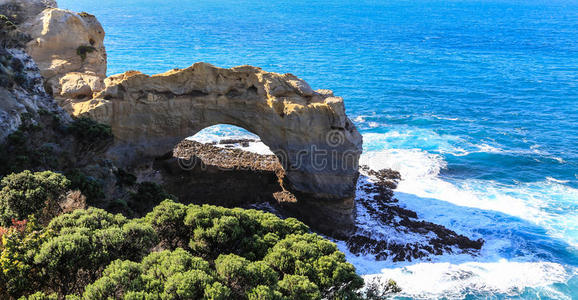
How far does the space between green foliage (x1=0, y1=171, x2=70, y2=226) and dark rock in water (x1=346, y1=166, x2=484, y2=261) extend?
18220 millimetres

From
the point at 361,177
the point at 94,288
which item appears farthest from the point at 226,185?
the point at 94,288

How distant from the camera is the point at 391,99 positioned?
199 feet

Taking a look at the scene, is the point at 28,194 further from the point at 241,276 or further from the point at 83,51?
the point at 83,51

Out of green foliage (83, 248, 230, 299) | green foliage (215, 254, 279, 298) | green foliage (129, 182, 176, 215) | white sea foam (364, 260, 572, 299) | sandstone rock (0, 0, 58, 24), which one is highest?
sandstone rock (0, 0, 58, 24)

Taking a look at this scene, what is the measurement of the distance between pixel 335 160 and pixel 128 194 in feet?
42.9

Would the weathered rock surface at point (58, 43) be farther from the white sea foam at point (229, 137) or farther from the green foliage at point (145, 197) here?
the white sea foam at point (229, 137)

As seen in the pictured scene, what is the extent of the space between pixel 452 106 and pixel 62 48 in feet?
151

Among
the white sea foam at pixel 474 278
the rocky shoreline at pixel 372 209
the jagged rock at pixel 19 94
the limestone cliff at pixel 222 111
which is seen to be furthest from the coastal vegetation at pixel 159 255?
the rocky shoreline at pixel 372 209

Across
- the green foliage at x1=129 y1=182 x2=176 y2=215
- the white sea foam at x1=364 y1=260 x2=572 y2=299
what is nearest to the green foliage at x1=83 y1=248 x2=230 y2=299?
the green foliage at x1=129 y1=182 x2=176 y2=215

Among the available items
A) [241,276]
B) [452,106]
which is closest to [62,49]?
[241,276]

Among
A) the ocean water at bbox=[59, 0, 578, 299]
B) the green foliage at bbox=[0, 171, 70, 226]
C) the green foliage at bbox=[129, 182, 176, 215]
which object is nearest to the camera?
the green foliage at bbox=[0, 171, 70, 226]

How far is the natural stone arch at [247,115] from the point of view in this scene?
2852 centimetres

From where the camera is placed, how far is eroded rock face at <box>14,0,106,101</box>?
→ 29922mm

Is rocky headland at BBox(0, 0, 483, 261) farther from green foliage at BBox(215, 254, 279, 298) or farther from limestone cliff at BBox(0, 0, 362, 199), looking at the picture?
green foliage at BBox(215, 254, 279, 298)
